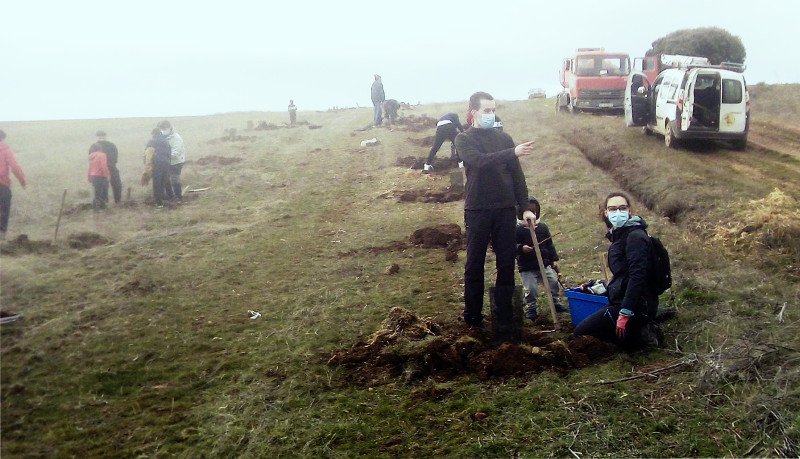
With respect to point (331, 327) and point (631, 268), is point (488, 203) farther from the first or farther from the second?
point (331, 327)

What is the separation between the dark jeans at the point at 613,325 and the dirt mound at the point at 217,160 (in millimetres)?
12697

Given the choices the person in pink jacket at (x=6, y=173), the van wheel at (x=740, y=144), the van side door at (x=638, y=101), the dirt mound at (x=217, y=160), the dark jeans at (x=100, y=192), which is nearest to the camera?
the person in pink jacket at (x=6, y=173)

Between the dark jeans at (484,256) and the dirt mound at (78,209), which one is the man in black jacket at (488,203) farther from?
the dirt mound at (78,209)

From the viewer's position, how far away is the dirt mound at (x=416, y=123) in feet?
76.8

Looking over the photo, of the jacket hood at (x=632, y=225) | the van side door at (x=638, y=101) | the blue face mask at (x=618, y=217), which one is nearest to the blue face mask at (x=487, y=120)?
the blue face mask at (x=618, y=217)

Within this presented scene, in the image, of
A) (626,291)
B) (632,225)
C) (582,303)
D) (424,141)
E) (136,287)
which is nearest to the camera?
(626,291)

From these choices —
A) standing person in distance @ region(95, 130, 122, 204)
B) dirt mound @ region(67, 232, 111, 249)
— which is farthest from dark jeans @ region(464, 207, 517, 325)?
standing person in distance @ region(95, 130, 122, 204)

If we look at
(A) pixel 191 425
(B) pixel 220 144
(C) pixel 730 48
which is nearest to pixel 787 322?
(A) pixel 191 425

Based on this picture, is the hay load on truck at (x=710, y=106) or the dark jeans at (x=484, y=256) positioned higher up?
the hay load on truck at (x=710, y=106)

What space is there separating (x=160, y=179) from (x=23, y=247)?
18.0 ft

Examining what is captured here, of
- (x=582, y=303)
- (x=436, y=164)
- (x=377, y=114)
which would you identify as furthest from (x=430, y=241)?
(x=377, y=114)

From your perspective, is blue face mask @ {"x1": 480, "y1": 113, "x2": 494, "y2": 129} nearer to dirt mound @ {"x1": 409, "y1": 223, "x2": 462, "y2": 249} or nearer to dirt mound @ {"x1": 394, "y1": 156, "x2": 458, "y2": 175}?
dirt mound @ {"x1": 409, "y1": 223, "x2": 462, "y2": 249}

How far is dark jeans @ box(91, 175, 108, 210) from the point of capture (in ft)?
34.9

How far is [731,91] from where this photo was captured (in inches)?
618
